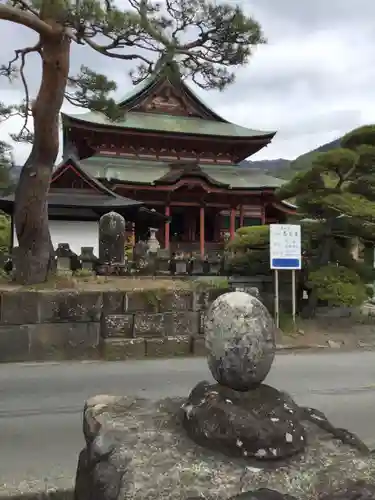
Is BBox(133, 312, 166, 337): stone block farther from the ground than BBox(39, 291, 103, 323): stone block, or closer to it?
closer to it

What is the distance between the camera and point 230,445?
229 centimetres

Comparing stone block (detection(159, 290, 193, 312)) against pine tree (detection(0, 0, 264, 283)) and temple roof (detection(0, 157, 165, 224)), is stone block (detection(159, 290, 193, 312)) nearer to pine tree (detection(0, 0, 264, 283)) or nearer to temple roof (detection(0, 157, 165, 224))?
pine tree (detection(0, 0, 264, 283))

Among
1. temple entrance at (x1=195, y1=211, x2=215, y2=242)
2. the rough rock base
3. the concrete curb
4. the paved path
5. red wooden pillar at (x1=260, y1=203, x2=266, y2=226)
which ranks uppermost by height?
red wooden pillar at (x1=260, y1=203, x2=266, y2=226)

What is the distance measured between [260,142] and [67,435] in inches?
905

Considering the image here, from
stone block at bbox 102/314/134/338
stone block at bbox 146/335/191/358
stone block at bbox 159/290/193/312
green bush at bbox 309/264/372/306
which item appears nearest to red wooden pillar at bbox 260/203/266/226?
green bush at bbox 309/264/372/306

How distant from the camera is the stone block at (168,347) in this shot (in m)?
8.00

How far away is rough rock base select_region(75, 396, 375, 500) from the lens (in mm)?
2057

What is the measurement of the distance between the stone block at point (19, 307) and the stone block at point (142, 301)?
1.32 meters

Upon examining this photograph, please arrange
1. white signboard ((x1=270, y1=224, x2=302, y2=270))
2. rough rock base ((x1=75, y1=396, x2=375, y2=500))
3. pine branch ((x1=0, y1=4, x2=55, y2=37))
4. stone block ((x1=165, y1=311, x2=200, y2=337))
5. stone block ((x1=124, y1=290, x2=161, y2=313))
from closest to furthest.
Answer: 1. rough rock base ((x1=75, y1=396, x2=375, y2=500))
2. pine branch ((x1=0, y1=4, x2=55, y2=37))
3. stone block ((x1=124, y1=290, x2=161, y2=313))
4. stone block ((x1=165, y1=311, x2=200, y2=337))
5. white signboard ((x1=270, y1=224, x2=302, y2=270))

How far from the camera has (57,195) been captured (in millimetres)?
17562

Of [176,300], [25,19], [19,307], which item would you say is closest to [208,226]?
[176,300]

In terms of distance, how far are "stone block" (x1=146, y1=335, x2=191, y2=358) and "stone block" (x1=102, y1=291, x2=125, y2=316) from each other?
0.66 metres

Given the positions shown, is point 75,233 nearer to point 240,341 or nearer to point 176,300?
point 176,300

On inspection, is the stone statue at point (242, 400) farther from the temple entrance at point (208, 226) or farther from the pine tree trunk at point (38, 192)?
the temple entrance at point (208, 226)
